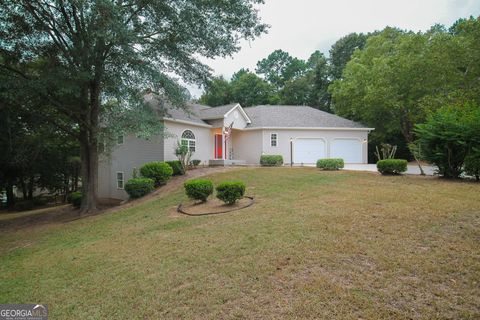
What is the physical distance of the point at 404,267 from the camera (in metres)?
3.92

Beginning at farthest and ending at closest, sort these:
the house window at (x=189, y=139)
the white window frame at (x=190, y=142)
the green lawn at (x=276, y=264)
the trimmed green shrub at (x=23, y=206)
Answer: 1. the trimmed green shrub at (x=23, y=206)
2. the house window at (x=189, y=139)
3. the white window frame at (x=190, y=142)
4. the green lawn at (x=276, y=264)

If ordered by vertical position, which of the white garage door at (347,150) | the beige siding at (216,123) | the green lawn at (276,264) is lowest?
the green lawn at (276,264)

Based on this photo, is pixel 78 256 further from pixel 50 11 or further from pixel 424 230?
pixel 50 11

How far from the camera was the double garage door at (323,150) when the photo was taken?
2177 centimetres

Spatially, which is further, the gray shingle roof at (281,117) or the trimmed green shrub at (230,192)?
the gray shingle roof at (281,117)

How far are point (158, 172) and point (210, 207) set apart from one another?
263 inches

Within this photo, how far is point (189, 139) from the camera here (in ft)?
59.9

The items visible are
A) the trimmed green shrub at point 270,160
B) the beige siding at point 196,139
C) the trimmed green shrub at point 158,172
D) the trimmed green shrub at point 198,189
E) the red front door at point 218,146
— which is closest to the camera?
the trimmed green shrub at point 198,189

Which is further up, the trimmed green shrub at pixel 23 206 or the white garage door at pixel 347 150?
the white garage door at pixel 347 150

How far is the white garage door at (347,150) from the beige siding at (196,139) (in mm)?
10287

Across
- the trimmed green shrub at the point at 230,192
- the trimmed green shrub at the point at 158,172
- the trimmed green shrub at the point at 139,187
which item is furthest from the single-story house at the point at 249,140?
the trimmed green shrub at the point at 230,192

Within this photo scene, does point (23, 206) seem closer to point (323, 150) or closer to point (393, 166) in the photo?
point (323, 150)

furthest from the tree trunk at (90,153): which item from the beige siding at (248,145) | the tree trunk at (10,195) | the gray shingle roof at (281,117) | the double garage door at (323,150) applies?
the double garage door at (323,150)

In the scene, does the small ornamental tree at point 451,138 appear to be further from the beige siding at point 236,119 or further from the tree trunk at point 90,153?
the tree trunk at point 90,153
